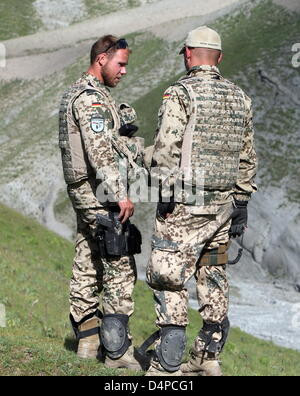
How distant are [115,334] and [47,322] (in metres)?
4.60

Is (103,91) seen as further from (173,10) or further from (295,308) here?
(173,10)

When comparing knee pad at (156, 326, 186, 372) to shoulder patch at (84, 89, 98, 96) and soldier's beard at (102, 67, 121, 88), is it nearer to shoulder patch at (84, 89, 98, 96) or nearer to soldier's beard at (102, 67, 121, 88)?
shoulder patch at (84, 89, 98, 96)

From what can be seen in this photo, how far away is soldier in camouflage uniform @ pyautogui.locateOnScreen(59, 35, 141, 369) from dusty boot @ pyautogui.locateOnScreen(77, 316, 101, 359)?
1cm

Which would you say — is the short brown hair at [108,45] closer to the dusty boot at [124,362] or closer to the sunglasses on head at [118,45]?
the sunglasses on head at [118,45]

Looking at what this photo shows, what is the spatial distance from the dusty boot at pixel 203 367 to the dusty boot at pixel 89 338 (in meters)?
1.17

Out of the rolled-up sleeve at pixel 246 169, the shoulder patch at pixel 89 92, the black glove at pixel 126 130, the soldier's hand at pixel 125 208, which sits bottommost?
the soldier's hand at pixel 125 208

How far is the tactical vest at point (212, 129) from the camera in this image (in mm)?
7531

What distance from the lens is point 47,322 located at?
12.4 m

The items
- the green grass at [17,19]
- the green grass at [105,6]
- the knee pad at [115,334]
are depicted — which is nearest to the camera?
the knee pad at [115,334]

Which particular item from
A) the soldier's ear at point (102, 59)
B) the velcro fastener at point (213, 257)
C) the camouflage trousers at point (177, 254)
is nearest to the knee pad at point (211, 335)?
the camouflage trousers at point (177, 254)

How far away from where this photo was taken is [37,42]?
83812 millimetres

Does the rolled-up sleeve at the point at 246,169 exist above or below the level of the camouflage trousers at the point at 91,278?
above

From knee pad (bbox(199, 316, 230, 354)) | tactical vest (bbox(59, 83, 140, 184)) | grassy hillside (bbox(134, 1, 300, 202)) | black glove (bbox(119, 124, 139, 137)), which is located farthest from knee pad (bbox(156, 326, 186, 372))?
grassy hillside (bbox(134, 1, 300, 202))
